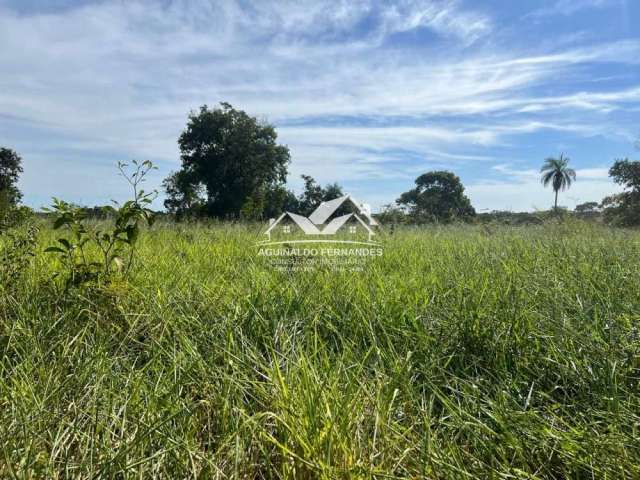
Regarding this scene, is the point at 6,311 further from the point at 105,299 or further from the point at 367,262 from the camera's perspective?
the point at 367,262

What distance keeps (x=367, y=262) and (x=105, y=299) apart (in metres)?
2.17

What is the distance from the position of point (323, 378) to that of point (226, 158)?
79.3 feet

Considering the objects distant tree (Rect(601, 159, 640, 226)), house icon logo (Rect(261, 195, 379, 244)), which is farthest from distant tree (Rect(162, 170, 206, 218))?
distant tree (Rect(601, 159, 640, 226))

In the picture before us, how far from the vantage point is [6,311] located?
1907 millimetres

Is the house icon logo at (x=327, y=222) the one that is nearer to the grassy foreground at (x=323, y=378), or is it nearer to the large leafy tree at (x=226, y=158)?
the grassy foreground at (x=323, y=378)

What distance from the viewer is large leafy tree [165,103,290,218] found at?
24.2 metres

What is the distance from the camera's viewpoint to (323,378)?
136 centimetres

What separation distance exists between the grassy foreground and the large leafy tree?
72.6 ft

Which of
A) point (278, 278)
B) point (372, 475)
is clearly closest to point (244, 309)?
point (278, 278)

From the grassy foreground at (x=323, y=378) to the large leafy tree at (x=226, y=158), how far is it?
72.6ft

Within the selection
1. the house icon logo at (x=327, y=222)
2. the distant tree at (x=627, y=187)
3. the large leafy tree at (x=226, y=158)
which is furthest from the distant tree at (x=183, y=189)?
the distant tree at (x=627, y=187)

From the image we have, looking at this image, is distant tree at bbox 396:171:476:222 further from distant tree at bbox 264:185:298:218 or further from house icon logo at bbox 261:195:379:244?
house icon logo at bbox 261:195:379:244

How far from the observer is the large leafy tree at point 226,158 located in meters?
24.2

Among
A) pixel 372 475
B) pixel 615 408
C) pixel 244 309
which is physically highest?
pixel 244 309
